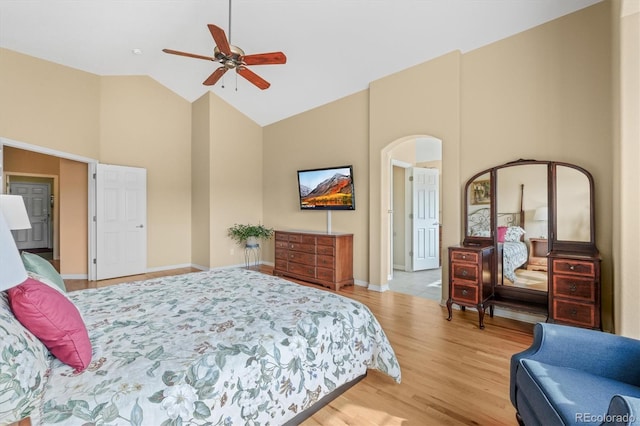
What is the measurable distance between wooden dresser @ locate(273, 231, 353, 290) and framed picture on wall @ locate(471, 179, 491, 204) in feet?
6.38

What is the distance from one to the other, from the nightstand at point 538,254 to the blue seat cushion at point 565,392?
6.45ft

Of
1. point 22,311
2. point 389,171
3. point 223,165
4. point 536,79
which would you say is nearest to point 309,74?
point 389,171

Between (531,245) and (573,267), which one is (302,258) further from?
(573,267)

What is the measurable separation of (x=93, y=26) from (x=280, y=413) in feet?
15.2

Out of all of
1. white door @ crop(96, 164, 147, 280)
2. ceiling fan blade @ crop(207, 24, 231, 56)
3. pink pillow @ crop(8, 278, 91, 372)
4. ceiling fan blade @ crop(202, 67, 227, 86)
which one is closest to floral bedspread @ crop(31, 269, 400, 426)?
pink pillow @ crop(8, 278, 91, 372)

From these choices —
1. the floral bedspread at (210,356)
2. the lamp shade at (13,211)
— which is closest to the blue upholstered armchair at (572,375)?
the floral bedspread at (210,356)

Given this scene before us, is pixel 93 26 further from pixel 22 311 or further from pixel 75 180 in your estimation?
pixel 22 311

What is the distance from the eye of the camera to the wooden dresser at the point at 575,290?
2506mm

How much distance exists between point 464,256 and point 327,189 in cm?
252

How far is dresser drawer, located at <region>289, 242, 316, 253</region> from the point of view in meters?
4.82

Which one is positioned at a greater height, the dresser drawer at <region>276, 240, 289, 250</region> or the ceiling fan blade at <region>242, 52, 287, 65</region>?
the ceiling fan blade at <region>242, 52, 287, 65</region>

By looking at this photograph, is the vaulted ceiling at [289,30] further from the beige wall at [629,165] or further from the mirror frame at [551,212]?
the mirror frame at [551,212]

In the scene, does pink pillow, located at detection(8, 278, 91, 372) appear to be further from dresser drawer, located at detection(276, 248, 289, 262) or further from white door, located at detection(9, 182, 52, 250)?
white door, located at detection(9, 182, 52, 250)

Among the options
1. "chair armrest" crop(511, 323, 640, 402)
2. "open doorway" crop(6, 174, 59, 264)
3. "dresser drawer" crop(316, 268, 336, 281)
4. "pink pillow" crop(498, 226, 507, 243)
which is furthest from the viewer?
"open doorway" crop(6, 174, 59, 264)
